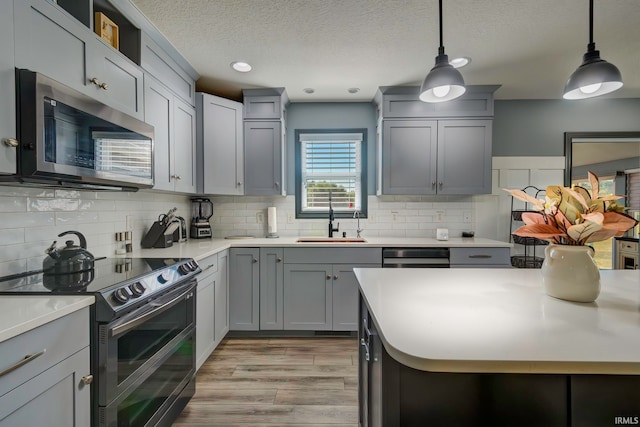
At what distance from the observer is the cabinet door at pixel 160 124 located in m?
2.08

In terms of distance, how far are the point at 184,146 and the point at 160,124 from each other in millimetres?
384

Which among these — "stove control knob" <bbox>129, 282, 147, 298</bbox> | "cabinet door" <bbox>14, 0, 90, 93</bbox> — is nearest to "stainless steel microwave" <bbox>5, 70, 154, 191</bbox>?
"cabinet door" <bbox>14, 0, 90, 93</bbox>

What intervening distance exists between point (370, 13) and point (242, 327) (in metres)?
2.77

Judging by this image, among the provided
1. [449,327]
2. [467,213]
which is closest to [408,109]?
[467,213]

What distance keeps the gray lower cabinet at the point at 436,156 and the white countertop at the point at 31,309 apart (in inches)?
104

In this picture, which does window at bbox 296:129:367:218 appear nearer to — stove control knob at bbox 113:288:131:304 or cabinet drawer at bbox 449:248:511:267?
cabinet drawer at bbox 449:248:511:267

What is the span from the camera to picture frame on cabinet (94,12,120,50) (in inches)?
66.3

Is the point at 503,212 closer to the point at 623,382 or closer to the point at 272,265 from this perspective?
the point at 272,265

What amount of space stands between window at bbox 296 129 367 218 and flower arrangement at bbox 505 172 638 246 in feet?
8.01

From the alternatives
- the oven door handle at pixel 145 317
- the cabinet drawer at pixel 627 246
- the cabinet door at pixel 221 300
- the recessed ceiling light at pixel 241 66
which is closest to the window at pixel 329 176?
the recessed ceiling light at pixel 241 66

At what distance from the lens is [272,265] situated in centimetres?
279

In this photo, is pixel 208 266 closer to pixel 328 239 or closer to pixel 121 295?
pixel 121 295

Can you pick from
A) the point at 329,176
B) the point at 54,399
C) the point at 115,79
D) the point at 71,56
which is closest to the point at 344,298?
the point at 329,176

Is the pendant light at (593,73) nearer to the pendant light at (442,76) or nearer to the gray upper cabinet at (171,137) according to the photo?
the pendant light at (442,76)
